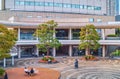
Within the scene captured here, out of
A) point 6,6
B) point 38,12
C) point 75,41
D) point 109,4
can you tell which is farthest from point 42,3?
point 109,4

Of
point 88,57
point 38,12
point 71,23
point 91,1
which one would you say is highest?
point 91,1

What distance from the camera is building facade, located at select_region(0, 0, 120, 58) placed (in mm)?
49125

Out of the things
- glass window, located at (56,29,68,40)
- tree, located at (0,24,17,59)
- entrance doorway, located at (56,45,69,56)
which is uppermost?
glass window, located at (56,29,68,40)

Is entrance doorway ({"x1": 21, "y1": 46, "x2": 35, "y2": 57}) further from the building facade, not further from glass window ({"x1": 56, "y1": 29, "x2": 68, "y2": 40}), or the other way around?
glass window ({"x1": 56, "y1": 29, "x2": 68, "y2": 40})

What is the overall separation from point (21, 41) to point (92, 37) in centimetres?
1566

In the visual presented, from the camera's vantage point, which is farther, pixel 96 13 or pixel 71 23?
pixel 96 13

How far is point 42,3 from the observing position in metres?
Answer: 61.6

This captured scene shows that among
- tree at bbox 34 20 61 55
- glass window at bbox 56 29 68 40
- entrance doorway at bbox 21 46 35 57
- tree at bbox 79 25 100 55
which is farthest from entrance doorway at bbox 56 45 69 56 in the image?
tree at bbox 34 20 61 55

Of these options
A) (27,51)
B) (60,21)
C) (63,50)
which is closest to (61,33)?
(60,21)

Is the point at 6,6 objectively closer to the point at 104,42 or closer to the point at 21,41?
the point at 21,41

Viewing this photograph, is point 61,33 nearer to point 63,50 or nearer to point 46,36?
point 63,50

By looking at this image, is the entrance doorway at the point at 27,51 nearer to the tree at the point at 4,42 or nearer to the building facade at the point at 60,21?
the building facade at the point at 60,21

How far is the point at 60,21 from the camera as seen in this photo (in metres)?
54.8

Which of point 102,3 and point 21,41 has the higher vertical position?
point 102,3
